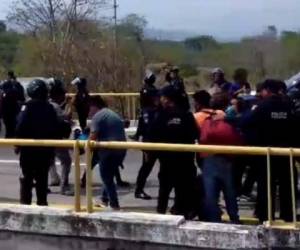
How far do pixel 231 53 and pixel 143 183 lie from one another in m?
35.4

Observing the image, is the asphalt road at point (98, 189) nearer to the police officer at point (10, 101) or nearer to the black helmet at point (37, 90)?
the black helmet at point (37, 90)

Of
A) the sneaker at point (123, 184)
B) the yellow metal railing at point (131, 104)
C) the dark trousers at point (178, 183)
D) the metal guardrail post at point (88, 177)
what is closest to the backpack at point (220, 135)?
the dark trousers at point (178, 183)

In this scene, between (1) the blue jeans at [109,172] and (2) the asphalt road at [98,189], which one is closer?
(1) the blue jeans at [109,172]

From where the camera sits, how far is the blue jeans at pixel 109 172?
35.2ft

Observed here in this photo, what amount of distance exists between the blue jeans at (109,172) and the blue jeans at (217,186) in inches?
55.0

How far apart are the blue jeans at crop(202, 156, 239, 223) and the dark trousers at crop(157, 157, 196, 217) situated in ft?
0.65

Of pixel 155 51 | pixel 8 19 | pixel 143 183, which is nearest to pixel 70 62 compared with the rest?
pixel 8 19

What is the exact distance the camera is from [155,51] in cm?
3909

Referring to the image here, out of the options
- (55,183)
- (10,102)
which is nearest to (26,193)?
(55,183)

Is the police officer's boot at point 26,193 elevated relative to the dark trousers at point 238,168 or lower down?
lower down

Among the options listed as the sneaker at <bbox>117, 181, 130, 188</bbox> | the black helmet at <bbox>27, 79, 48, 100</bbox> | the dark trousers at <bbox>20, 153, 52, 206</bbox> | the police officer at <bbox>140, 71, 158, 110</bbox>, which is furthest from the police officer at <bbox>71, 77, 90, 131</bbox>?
the dark trousers at <bbox>20, 153, 52, 206</bbox>

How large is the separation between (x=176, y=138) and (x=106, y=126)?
5.48 ft

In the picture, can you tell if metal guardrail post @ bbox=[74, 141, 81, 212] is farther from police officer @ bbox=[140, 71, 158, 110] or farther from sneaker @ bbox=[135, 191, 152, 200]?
police officer @ bbox=[140, 71, 158, 110]

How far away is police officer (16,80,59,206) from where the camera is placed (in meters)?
10.4
